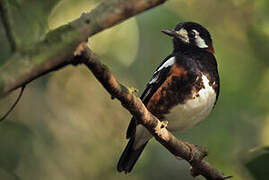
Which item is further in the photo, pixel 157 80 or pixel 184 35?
pixel 184 35

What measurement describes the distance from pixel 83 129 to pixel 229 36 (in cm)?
208

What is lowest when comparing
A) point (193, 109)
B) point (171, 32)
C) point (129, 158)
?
point (129, 158)

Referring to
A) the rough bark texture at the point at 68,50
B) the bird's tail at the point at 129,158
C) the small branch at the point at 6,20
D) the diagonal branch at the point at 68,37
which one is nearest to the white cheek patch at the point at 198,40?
the bird's tail at the point at 129,158

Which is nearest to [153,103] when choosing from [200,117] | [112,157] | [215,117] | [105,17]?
[200,117]

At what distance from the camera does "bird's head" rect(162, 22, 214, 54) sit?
16.2 feet

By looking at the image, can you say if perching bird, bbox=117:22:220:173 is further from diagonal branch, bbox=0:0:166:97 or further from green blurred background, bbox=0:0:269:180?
diagonal branch, bbox=0:0:166:97

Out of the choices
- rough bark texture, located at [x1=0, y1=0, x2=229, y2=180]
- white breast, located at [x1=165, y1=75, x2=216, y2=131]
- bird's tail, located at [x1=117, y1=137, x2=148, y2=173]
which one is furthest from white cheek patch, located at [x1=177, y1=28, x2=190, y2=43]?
rough bark texture, located at [x1=0, y1=0, x2=229, y2=180]

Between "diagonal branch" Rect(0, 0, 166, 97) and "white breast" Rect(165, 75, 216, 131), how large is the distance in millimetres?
2375

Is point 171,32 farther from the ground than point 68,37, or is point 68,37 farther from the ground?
point 171,32

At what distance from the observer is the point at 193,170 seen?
3.97 m

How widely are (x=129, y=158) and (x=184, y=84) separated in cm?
107

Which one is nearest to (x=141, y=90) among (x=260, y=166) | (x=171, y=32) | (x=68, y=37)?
(x=171, y=32)

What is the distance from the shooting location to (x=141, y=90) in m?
6.19

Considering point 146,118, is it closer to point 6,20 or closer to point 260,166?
point 260,166
